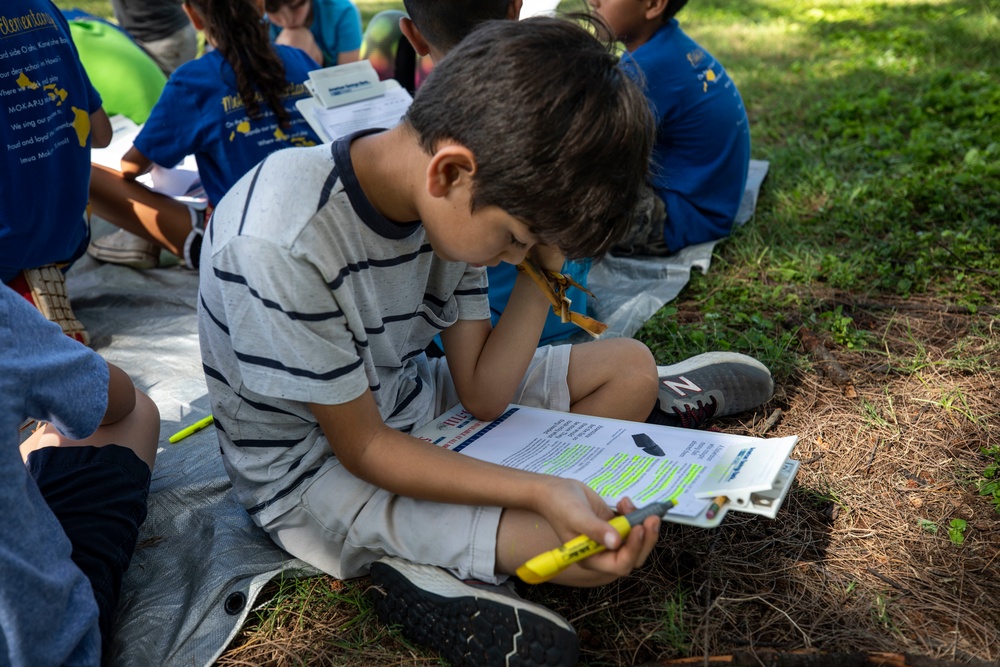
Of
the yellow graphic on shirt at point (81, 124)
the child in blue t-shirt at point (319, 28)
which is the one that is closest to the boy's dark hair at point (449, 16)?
the yellow graphic on shirt at point (81, 124)

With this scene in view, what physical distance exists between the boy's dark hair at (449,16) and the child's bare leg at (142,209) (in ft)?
4.60

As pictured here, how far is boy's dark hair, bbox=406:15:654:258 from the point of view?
1.18 metres

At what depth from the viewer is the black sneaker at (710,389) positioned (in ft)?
6.39

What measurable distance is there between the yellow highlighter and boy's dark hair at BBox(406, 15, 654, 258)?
444mm

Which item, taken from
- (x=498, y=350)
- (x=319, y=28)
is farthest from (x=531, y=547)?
(x=319, y=28)

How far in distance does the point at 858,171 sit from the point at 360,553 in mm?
2788

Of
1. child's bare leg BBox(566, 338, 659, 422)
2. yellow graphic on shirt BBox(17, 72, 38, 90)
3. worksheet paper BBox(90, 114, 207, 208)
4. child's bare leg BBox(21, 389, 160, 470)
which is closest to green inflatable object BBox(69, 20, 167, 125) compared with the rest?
worksheet paper BBox(90, 114, 207, 208)

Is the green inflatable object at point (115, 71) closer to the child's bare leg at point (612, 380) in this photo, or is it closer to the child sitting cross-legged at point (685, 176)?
the child sitting cross-legged at point (685, 176)

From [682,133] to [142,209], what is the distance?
2.05 metres

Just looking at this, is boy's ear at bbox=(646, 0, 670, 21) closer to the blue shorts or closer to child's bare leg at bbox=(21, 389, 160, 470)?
child's bare leg at bbox=(21, 389, 160, 470)

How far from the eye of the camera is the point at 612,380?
71.7 inches

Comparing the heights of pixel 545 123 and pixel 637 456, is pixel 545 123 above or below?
above

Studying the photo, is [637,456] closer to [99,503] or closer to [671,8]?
[99,503]

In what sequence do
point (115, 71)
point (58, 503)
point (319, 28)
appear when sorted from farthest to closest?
point (319, 28)
point (115, 71)
point (58, 503)
